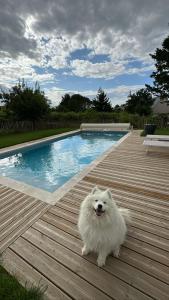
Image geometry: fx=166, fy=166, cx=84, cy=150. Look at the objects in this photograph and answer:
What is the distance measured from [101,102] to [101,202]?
31.6 metres

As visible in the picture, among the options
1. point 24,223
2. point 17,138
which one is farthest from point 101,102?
point 24,223

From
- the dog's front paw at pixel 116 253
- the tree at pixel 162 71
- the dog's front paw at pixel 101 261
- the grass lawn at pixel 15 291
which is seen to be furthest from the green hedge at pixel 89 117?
the grass lawn at pixel 15 291

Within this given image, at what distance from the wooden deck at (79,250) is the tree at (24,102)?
12.5m

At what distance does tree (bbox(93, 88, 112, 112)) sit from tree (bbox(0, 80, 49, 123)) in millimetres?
17154

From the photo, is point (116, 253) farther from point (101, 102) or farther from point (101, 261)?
point (101, 102)

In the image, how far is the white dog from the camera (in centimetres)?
183

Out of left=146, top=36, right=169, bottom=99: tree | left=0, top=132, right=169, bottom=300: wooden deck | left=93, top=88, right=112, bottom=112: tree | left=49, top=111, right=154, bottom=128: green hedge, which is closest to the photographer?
left=0, top=132, right=169, bottom=300: wooden deck

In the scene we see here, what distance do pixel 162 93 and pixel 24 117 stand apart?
1377 cm

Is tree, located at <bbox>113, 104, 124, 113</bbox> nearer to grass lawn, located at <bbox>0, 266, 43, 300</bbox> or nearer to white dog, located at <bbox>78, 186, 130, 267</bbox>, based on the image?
white dog, located at <bbox>78, 186, 130, 267</bbox>

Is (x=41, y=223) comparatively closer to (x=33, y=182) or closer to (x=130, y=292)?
(x=130, y=292)

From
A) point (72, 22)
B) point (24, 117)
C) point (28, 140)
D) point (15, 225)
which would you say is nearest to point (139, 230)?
point (15, 225)

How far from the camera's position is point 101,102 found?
104 feet

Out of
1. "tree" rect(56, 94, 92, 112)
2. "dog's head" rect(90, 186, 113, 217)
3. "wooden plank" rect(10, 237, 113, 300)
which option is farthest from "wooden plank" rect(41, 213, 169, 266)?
"tree" rect(56, 94, 92, 112)

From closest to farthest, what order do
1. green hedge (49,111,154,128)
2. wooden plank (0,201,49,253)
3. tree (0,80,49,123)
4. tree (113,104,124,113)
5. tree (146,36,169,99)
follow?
wooden plank (0,201,49,253) < tree (0,80,49,123) < tree (146,36,169,99) < green hedge (49,111,154,128) < tree (113,104,124,113)
